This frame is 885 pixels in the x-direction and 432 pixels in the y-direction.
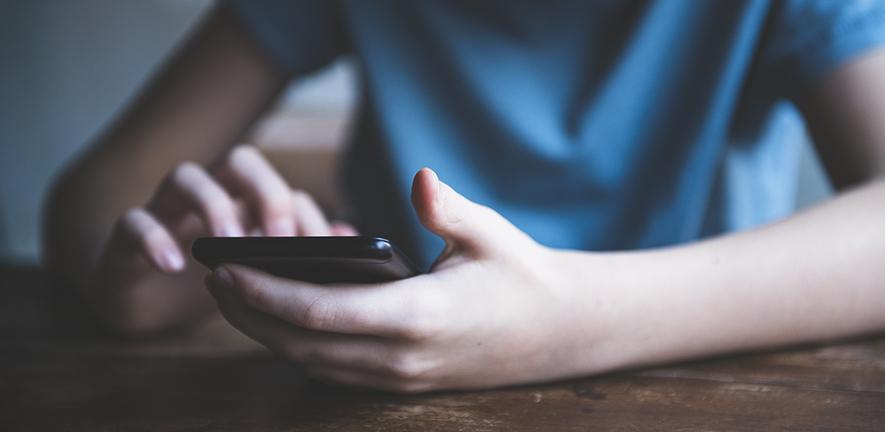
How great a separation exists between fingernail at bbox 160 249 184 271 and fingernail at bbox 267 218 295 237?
65 mm

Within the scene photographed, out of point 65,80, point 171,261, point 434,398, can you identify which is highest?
point 65,80

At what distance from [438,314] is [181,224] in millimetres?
282

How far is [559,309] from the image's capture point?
15.9 inches

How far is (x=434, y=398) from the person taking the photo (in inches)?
15.7

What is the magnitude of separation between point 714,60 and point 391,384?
46 cm

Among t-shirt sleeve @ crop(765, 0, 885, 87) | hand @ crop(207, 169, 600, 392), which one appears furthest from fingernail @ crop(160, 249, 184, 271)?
t-shirt sleeve @ crop(765, 0, 885, 87)

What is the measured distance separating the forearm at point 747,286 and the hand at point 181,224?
8.1 inches

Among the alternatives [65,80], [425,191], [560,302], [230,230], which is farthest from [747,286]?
[65,80]

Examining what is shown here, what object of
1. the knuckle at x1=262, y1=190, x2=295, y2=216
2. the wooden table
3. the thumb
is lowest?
the wooden table

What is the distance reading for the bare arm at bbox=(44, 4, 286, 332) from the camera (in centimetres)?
75

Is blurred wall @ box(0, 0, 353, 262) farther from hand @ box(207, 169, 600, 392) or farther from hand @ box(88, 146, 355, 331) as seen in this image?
hand @ box(207, 169, 600, 392)

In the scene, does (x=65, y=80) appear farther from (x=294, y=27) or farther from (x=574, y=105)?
(x=574, y=105)

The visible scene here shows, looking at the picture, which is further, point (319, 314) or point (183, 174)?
point (183, 174)

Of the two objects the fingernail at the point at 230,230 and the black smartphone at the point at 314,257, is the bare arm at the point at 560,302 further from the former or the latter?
the fingernail at the point at 230,230
